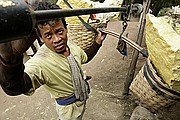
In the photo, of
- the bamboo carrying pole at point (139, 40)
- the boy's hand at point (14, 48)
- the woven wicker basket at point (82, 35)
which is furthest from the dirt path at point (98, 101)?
the boy's hand at point (14, 48)

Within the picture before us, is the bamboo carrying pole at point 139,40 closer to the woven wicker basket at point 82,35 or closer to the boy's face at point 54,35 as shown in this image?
the woven wicker basket at point 82,35

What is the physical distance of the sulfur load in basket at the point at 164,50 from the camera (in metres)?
1.28

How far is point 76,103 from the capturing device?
153cm

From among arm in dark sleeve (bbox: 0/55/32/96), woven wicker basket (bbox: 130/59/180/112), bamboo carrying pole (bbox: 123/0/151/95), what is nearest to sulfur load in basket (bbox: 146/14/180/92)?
woven wicker basket (bbox: 130/59/180/112)

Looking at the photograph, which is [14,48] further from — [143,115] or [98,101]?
[98,101]

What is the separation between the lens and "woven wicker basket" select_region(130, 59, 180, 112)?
5.03 ft

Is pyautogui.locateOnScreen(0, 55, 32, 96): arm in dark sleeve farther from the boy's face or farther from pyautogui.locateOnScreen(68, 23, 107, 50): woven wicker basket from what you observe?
pyautogui.locateOnScreen(68, 23, 107, 50): woven wicker basket

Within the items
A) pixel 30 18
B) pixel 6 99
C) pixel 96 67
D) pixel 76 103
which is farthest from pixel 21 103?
pixel 30 18

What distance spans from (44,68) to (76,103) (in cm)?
41

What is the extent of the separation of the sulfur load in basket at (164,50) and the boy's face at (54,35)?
58 cm

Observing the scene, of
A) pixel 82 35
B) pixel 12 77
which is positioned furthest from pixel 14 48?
pixel 82 35

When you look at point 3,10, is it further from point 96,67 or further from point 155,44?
point 96,67

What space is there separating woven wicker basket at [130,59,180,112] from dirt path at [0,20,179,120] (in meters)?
0.64

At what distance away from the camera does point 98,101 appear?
2.64 metres
